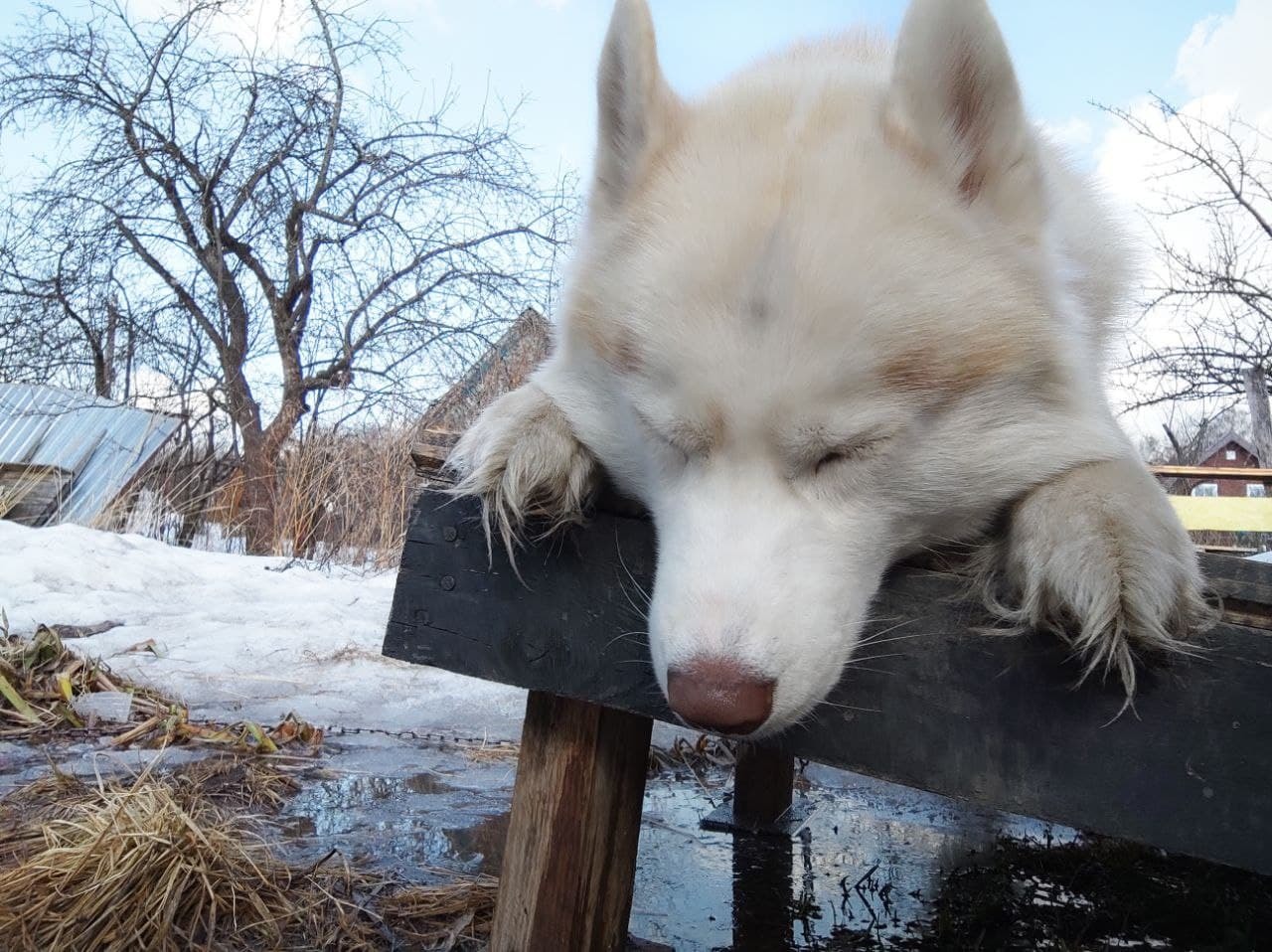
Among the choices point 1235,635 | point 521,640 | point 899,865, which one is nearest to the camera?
point 1235,635

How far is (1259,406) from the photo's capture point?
10.1 metres

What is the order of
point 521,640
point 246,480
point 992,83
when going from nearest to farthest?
point 992,83 < point 521,640 < point 246,480

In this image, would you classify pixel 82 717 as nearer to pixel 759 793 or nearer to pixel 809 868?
pixel 759 793

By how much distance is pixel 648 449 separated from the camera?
1.47 m

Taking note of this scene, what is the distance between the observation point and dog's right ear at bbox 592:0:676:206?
5.20ft

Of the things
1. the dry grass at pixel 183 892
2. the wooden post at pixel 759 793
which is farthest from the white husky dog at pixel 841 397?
the wooden post at pixel 759 793

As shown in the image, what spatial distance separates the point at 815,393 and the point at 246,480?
9.79 m

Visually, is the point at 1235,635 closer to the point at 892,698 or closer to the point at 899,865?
the point at 892,698

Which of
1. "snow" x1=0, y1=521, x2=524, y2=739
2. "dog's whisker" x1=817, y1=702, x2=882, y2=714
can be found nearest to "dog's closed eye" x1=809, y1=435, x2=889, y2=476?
"dog's whisker" x1=817, y1=702, x2=882, y2=714

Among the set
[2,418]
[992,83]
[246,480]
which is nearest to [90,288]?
[2,418]

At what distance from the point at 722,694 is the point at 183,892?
135 centimetres

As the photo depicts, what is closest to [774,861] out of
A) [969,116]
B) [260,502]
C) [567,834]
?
[567,834]

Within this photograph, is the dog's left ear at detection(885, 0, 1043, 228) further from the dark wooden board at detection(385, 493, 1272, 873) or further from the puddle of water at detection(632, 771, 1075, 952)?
the puddle of water at detection(632, 771, 1075, 952)

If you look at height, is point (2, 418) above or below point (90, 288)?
below
